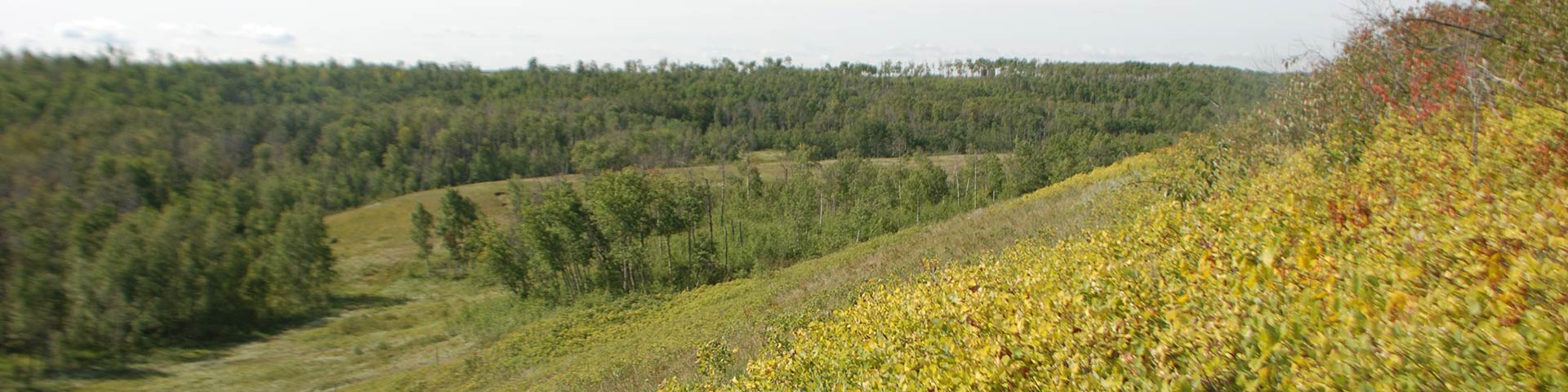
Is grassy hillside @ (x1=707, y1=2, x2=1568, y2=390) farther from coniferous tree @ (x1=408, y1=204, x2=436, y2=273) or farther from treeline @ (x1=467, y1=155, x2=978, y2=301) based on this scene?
coniferous tree @ (x1=408, y1=204, x2=436, y2=273)

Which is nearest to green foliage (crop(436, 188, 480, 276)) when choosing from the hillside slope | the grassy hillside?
the hillside slope

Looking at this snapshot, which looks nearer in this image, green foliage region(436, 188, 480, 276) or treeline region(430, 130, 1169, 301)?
treeline region(430, 130, 1169, 301)

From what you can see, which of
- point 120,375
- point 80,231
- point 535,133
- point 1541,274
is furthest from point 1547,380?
point 535,133

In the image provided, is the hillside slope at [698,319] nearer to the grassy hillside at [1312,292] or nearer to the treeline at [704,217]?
the grassy hillside at [1312,292]

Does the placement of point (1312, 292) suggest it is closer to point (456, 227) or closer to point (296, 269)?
point (296, 269)

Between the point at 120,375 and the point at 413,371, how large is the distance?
73.3 ft

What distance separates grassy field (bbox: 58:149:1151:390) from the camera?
22.0 meters

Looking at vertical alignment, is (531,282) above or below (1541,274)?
below

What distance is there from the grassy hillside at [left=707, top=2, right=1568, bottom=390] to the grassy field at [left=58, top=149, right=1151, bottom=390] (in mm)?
5766

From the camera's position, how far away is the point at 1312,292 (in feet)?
19.0

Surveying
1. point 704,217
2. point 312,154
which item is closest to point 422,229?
point 704,217

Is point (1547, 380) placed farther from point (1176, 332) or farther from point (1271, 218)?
point (1271, 218)

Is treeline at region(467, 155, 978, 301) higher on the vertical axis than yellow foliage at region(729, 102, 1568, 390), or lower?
lower

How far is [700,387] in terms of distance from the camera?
44.4 feet
